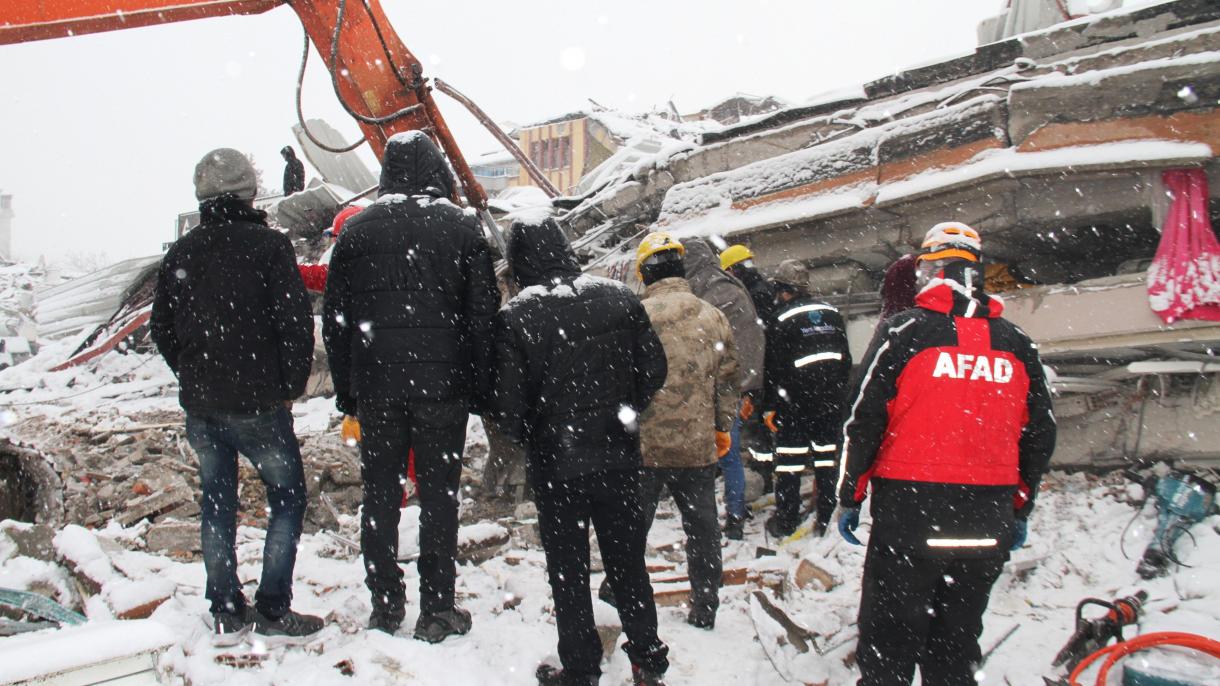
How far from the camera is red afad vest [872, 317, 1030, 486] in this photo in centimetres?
232

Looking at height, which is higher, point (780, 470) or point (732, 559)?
point (780, 470)

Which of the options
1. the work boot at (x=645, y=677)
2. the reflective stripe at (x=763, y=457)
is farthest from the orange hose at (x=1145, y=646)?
the reflective stripe at (x=763, y=457)

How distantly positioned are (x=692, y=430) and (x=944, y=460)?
3.76 ft

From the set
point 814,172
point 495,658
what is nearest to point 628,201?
point 814,172

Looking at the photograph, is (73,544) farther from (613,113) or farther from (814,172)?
(613,113)

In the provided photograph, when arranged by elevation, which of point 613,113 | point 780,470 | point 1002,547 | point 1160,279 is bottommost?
point 780,470

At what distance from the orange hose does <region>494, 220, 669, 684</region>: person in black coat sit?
1548mm

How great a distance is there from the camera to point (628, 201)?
694 centimetres

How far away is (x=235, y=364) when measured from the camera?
258 cm

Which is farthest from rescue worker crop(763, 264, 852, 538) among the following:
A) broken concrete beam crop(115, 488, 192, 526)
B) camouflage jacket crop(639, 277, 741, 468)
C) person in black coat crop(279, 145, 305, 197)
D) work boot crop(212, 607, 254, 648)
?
person in black coat crop(279, 145, 305, 197)

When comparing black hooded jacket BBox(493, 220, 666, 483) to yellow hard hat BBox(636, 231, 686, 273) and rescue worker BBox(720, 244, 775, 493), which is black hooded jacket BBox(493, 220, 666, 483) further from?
rescue worker BBox(720, 244, 775, 493)

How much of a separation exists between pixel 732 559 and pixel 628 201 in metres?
3.83

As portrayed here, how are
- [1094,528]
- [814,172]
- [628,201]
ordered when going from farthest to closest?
[628,201], [814,172], [1094,528]

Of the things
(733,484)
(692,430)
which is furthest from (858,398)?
(733,484)
